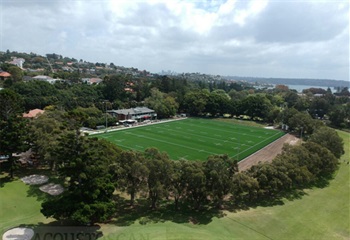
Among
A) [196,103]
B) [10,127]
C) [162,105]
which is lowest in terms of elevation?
[162,105]

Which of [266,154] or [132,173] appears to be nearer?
[132,173]

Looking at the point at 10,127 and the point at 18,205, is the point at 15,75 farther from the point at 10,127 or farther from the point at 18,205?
the point at 18,205

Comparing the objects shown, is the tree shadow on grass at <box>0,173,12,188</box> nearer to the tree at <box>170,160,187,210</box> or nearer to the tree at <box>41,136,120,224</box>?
the tree at <box>41,136,120,224</box>

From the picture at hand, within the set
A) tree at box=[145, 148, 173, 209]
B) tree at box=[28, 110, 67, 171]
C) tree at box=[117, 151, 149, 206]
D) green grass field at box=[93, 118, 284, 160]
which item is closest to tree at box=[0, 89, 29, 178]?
tree at box=[28, 110, 67, 171]

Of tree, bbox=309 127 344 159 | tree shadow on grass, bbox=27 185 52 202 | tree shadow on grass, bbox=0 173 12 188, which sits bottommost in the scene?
tree shadow on grass, bbox=27 185 52 202

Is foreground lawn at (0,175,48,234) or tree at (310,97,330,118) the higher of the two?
tree at (310,97,330,118)

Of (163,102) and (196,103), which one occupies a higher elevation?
(163,102)

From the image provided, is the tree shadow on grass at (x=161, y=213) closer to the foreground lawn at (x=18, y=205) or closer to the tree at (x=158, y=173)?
the tree at (x=158, y=173)

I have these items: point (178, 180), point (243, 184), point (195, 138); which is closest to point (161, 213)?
point (178, 180)
